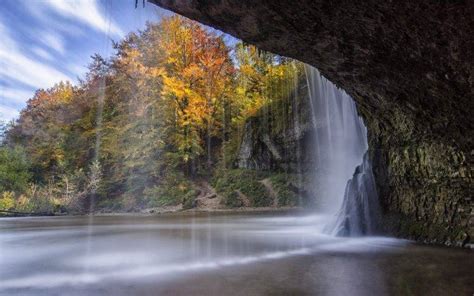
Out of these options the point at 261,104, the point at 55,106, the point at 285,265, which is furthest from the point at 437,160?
the point at 55,106

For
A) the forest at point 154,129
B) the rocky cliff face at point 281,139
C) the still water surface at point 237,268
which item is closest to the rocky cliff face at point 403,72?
the still water surface at point 237,268

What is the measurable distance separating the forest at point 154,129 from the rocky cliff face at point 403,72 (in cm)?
1060

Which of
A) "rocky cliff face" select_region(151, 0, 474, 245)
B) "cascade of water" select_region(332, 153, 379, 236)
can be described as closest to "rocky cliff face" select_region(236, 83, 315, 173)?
"cascade of water" select_region(332, 153, 379, 236)

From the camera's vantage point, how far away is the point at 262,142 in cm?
1631

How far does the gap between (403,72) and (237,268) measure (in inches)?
112

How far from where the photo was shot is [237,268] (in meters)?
3.34

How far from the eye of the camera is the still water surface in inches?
102

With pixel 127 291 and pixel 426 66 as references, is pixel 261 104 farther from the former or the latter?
pixel 127 291

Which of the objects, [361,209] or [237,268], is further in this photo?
[361,209]

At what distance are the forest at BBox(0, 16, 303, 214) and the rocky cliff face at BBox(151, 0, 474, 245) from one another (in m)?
10.6

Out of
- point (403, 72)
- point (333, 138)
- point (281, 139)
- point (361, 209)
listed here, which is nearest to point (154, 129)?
point (281, 139)

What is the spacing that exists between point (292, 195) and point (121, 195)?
26.1ft

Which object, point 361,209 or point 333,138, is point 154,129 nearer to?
point 333,138

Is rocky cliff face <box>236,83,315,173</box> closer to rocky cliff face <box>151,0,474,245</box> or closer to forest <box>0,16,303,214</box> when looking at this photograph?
forest <box>0,16,303,214</box>
